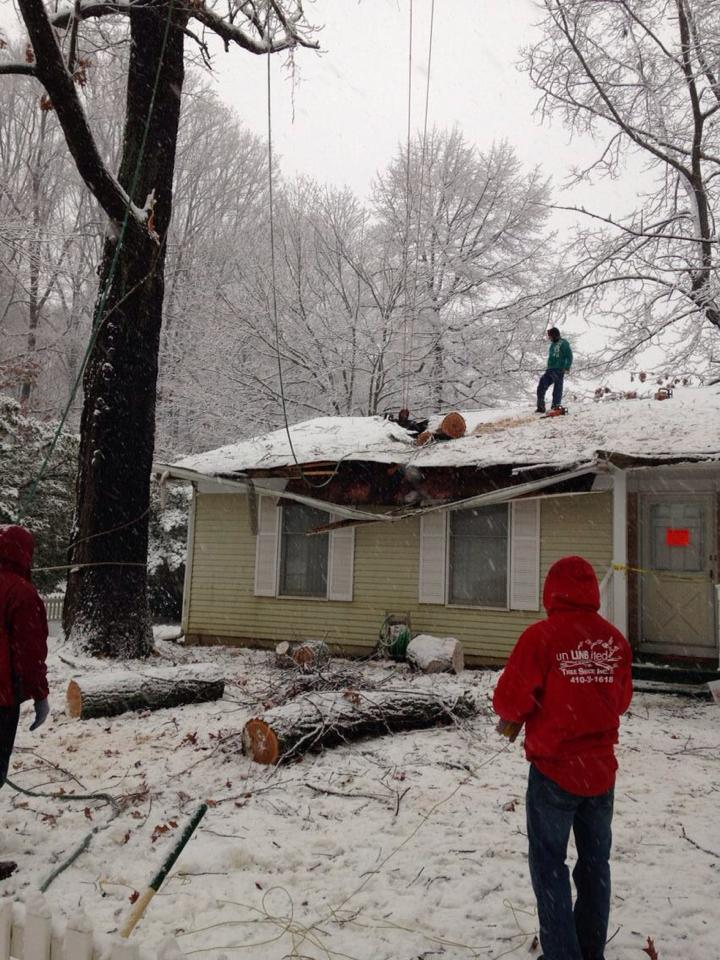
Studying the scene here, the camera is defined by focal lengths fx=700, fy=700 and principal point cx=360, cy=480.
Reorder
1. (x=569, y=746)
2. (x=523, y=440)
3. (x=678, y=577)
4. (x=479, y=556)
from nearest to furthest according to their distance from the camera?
1. (x=569, y=746)
2. (x=678, y=577)
3. (x=523, y=440)
4. (x=479, y=556)

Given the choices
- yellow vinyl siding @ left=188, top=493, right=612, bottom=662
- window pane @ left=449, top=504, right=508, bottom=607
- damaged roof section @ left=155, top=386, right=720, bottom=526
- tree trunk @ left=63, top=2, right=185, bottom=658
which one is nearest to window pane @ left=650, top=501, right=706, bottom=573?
yellow vinyl siding @ left=188, top=493, right=612, bottom=662

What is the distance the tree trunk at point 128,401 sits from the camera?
735cm

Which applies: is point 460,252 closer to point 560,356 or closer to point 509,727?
point 560,356

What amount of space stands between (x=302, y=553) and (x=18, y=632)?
759 centimetres

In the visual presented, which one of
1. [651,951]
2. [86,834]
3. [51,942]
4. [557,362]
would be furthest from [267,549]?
[51,942]

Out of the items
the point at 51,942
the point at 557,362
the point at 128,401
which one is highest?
the point at 557,362

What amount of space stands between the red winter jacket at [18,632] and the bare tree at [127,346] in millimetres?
3947

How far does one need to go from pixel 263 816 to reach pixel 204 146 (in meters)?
20.3

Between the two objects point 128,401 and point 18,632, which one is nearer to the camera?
point 18,632

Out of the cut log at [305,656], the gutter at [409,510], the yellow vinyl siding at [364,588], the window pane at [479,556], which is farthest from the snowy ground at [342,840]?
the window pane at [479,556]

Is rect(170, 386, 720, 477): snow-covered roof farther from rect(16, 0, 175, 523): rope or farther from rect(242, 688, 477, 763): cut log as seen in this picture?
rect(242, 688, 477, 763): cut log

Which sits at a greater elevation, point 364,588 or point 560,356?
point 560,356

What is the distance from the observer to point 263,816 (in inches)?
160

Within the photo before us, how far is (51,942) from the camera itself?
1.97 m
